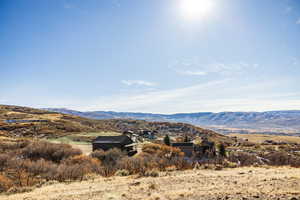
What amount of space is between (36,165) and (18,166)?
6.95 feet

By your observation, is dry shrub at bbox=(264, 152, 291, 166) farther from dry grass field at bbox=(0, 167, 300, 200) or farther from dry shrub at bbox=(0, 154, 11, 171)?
dry shrub at bbox=(0, 154, 11, 171)

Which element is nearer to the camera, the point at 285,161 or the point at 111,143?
the point at 285,161

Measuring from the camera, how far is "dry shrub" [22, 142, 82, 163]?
27.8 metres

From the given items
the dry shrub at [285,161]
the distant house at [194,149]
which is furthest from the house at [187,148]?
the dry shrub at [285,161]

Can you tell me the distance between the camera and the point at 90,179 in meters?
16.4

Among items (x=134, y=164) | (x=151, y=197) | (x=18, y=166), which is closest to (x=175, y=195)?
(x=151, y=197)

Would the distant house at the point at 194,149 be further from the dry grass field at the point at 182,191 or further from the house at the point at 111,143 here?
the dry grass field at the point at 182,191

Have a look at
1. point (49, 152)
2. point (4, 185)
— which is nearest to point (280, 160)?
point (4, 185)

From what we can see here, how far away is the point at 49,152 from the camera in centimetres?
2880

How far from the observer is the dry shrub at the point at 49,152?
27797mm

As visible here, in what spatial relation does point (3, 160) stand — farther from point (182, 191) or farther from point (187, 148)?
point (187, 148)

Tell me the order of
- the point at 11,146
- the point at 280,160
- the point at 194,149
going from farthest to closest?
the point at 194,149 < the point at 11,146 < the point at 280,160

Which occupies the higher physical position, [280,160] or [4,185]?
[4,185]

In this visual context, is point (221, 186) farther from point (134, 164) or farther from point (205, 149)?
point (205, 149)
